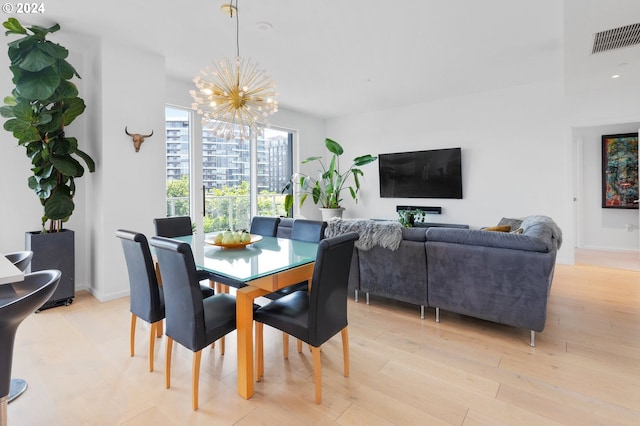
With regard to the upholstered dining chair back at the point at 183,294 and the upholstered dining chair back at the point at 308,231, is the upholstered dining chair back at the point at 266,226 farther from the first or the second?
the upholstered dining chair back at the point at 183,294

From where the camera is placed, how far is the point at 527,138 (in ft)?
16.4

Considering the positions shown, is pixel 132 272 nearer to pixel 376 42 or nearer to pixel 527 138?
pixel 376 42

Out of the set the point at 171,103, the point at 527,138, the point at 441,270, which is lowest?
the point at 441,270

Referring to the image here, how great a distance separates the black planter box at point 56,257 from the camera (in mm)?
3090

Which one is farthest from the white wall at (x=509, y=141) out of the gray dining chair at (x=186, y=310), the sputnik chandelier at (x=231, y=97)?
the gray dining chair at (x=186, y=310)

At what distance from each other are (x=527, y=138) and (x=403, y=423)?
488cm

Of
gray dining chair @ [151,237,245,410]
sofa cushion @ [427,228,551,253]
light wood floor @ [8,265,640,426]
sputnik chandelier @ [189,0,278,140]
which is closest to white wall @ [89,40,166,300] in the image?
light wood floor @ [8,265,640,426]

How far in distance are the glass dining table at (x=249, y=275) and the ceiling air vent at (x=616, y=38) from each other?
10.4 ft

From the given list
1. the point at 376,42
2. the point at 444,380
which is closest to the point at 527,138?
the point at 376,42

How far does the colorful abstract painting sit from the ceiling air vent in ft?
11.4

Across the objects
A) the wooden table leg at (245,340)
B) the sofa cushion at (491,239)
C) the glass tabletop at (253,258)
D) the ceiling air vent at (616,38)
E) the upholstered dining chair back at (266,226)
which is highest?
the ceiling air vent at (616,38)

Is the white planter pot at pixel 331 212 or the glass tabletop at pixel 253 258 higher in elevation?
the white planter pot at pixel 331 212

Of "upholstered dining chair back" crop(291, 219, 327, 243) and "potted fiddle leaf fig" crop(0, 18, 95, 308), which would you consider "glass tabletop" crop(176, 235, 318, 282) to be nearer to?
"upholstered dining chair back" crop(291, 219, 327, 243)

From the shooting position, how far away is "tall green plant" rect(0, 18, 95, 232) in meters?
2.87
